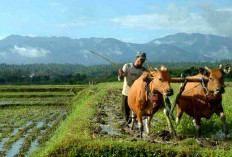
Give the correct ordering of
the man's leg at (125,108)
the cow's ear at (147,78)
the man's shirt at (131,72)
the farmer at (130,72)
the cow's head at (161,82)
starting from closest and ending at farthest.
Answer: the cow's head at (161,82) → the cow's ear at (147,78) → the farmer at (130,72) → the man's shirt at (131,72) → the man's leg at (125,108)

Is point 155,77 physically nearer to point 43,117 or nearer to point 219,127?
point 219,127

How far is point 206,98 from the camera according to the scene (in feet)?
24.7

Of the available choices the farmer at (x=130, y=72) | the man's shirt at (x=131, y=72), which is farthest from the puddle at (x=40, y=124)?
the man's shirt at (x=131, y=72)

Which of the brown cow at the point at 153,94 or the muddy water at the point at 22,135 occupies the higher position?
the brown cow at the point at 153,94

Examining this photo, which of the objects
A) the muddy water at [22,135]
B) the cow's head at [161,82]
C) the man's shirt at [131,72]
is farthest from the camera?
the muddy water at [22,135]

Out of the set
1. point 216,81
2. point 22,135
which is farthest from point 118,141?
point 22,135

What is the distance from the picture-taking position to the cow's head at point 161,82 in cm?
698

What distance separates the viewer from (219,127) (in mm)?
8875

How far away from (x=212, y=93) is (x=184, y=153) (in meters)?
1.67

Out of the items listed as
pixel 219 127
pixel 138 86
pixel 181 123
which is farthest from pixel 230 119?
pixel 138 86

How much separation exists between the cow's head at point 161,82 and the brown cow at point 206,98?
3.28 ft

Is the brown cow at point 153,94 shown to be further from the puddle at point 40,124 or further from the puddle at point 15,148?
the puddle at point 40,124

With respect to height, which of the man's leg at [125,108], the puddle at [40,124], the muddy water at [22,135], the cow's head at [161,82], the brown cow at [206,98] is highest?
the cow's head at [161,82]

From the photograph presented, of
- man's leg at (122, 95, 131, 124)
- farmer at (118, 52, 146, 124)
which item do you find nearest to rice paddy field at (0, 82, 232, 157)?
man's leg at (122, 95, 131, 124)
